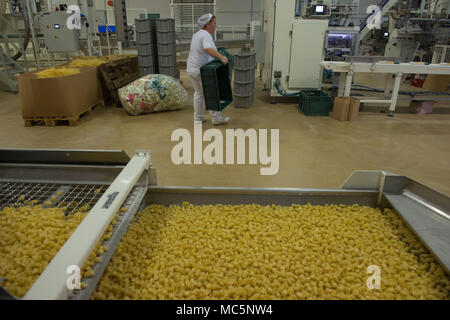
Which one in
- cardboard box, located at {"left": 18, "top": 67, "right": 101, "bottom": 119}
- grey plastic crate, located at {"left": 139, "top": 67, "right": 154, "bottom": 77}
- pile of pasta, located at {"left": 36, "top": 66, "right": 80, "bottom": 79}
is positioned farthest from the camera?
grey plastic crate, located at {"left": 139, "top": 67, "right": 154, "bottom": 77}

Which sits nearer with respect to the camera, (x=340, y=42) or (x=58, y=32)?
(x=340, y=42)

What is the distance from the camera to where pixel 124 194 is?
1.85 metres

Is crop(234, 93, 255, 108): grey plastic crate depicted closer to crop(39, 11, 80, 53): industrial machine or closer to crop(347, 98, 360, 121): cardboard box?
crop(347, 98, 360, 121): cardboard box

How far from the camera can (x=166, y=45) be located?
664cm

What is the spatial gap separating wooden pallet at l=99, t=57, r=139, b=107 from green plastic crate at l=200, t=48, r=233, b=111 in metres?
2.21

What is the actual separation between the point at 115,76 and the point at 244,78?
2553 mm

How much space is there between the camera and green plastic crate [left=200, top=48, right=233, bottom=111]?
4507mm

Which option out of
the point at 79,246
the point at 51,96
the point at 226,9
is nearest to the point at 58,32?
the point at 51,96

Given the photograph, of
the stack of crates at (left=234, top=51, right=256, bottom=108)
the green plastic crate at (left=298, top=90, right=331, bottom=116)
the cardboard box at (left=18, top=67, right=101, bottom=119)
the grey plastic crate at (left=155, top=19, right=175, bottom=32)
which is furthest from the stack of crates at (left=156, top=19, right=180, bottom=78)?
the green plastic crate at (left=298, top=90, right=331, bottom=116)

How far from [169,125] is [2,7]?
6290 mm

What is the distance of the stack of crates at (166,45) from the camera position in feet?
21.2

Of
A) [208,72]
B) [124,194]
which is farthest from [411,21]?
[124,194]

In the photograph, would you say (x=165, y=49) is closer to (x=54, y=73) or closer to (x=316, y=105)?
(x=54, y=73)

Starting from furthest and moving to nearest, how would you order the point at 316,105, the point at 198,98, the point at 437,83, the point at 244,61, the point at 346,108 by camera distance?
the point at 437,83 → the point at 244,61 → the point at 316,105 → the point at 346,108 → the point at 198,98
